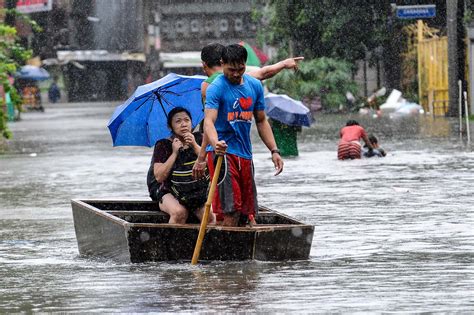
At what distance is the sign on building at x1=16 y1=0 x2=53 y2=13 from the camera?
2630 inches

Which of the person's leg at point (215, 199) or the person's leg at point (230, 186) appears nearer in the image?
the person's leg at point (230, 186)

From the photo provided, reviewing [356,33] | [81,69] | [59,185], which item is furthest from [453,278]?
[81,69]

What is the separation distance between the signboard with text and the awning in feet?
171

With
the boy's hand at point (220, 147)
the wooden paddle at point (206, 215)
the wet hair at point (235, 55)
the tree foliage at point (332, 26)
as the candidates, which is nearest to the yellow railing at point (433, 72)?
the tree foliage at point (332, 26)

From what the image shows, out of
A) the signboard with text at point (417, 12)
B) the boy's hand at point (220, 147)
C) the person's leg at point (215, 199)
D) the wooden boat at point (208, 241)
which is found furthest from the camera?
the signboard with text at point (417, 12)

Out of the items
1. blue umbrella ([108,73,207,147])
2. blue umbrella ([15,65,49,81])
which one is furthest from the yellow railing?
blue umbrella ([108,73,207,147])

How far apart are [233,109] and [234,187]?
589mm

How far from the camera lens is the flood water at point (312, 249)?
910 centimetres

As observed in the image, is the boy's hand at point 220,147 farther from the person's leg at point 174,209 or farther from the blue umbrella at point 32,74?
the blue umbrella at point 32,74

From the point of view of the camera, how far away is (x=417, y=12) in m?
39.0

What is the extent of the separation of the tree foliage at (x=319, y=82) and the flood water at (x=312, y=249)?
25254mm

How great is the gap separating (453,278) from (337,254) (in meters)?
1.85

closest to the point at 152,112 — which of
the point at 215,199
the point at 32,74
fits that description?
the point at 215,199

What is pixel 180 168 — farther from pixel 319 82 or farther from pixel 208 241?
pixel 319 82
